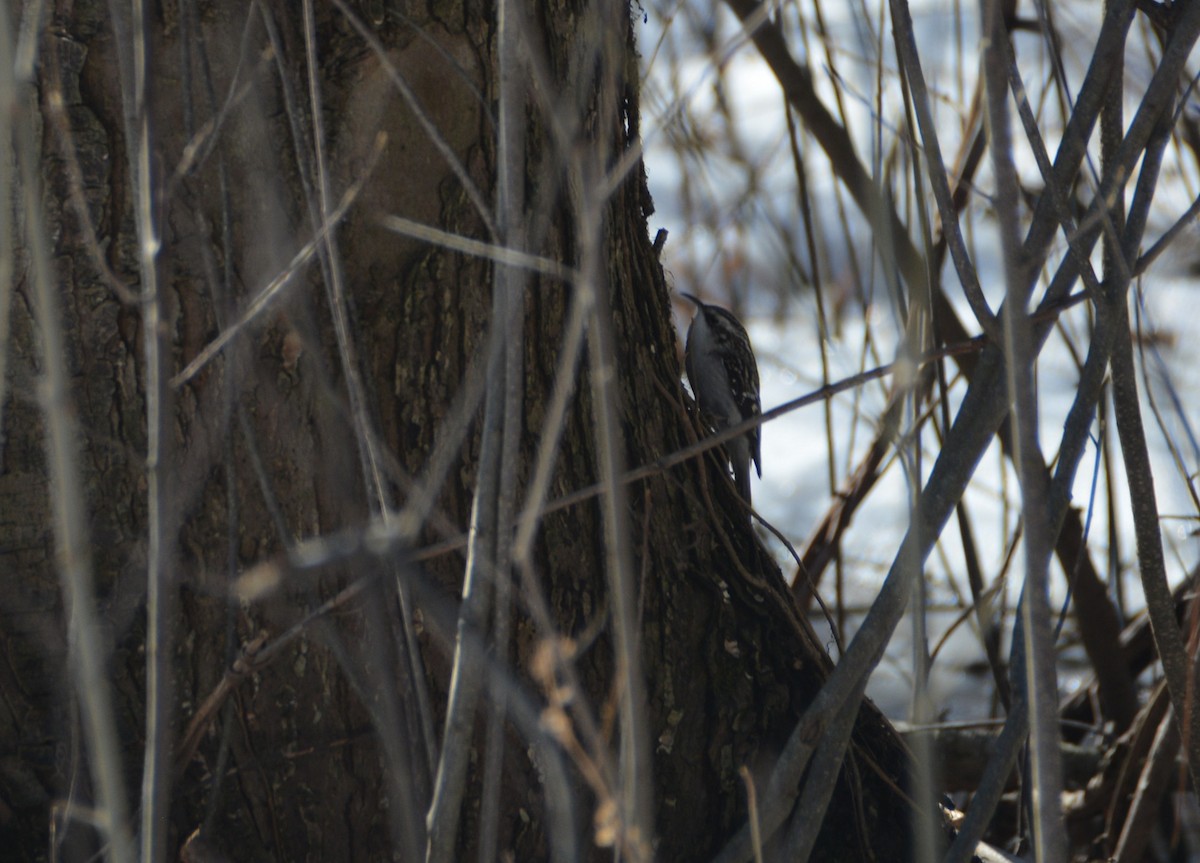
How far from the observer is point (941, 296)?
9.65ft

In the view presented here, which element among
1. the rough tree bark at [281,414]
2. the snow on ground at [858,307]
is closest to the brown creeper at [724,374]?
the snow on ground at [858,307]

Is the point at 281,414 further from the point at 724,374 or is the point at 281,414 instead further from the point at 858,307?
the point at 858,307

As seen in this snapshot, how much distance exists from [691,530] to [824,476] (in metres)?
3.56

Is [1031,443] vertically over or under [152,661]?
over

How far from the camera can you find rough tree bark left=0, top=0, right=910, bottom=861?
5.79 feet

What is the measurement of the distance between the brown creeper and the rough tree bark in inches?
65.1

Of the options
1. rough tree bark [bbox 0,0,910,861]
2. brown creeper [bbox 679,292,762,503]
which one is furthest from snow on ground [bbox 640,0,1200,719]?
rough tree bark [bbox 0,0,910,861]

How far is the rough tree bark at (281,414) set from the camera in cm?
176

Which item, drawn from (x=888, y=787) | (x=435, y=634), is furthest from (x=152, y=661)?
(x=888, y=787)

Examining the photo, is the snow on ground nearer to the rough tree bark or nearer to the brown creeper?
the brown creeper

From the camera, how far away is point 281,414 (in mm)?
1864

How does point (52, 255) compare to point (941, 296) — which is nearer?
point (52, 255)

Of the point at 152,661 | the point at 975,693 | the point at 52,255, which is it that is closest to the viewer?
the point at 152,661

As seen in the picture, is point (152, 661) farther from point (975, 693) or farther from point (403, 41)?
point (975, 693)
